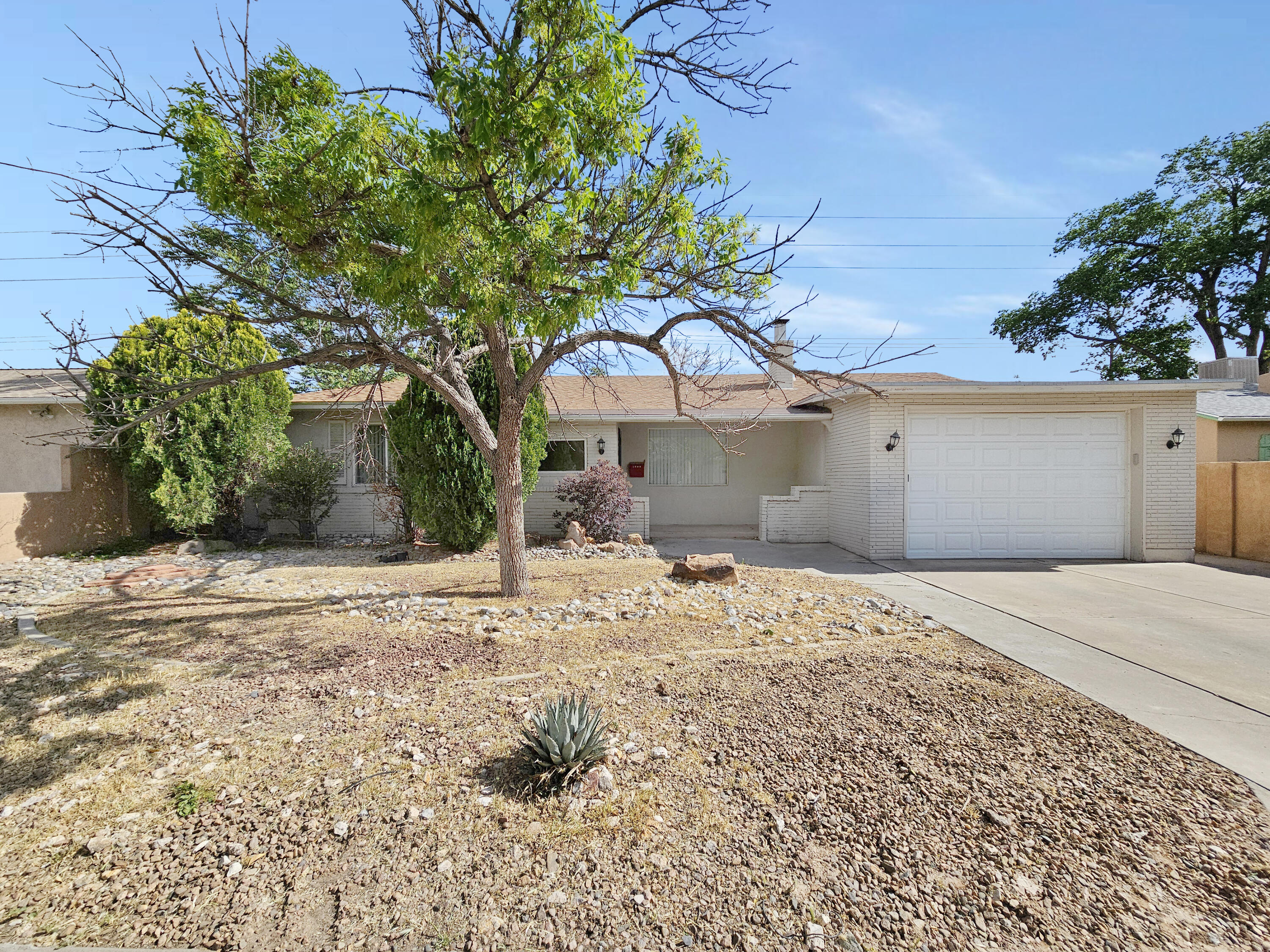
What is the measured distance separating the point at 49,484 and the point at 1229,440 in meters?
25.7

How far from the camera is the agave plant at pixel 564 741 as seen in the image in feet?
8.83

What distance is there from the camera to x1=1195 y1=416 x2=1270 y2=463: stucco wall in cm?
1391

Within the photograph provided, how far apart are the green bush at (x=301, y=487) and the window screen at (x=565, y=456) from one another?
386 cm

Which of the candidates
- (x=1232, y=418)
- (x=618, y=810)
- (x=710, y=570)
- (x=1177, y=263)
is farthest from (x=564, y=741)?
(x=1177, y=263)

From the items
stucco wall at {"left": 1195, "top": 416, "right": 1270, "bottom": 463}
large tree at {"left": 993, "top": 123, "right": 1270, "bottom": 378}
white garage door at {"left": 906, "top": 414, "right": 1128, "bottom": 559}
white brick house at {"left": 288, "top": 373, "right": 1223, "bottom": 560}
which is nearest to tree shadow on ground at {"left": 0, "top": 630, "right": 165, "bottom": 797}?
white brick house at {"left": 288, "top": 373, "right": 1223, "bottom": 560}

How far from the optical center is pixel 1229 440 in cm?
1402

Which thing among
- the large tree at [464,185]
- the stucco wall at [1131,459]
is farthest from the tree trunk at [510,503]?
the stucco wall at [1131,459]

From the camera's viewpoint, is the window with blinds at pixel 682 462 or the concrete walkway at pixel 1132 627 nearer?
the concrete walkway at pixel 1132 627

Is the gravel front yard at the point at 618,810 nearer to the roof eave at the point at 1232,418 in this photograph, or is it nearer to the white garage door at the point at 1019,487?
the white garage door at the point at 1019,487

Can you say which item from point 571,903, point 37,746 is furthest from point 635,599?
point 37,746

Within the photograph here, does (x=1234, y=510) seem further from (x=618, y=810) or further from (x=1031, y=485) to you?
(x=618, y=810)

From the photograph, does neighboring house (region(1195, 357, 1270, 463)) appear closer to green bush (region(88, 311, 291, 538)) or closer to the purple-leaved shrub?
the purple-leaved shrub

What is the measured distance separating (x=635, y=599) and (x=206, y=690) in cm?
356

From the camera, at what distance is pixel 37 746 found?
10.4ft
